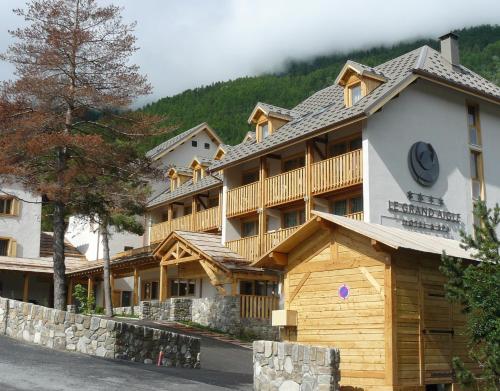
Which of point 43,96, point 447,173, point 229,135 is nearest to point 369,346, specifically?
point 43,96

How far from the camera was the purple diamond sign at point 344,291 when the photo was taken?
14797 millimetres

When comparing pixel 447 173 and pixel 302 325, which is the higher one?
pixel 447 173

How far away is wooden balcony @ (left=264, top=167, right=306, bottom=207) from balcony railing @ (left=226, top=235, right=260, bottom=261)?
1.68m

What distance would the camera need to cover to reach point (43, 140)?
19688 mm

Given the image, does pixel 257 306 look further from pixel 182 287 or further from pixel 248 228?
pixel 182 287

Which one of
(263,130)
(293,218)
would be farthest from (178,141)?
(293,218)

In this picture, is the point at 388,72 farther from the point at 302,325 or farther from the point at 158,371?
the point at 158,371

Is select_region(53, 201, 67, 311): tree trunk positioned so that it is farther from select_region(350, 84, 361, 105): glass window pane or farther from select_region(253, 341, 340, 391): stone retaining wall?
select_region(350, 84, 361, 105): glass window pane

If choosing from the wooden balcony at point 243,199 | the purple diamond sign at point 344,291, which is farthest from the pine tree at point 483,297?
the wooden balcony at point 243,199

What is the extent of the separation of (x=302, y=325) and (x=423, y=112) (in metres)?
13.7

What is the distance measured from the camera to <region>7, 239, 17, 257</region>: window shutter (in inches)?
1615

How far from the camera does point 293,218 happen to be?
29531 millimetres

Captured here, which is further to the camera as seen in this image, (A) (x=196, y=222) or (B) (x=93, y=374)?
(A) (x=196, y=222)

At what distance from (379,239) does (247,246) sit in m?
16.3
